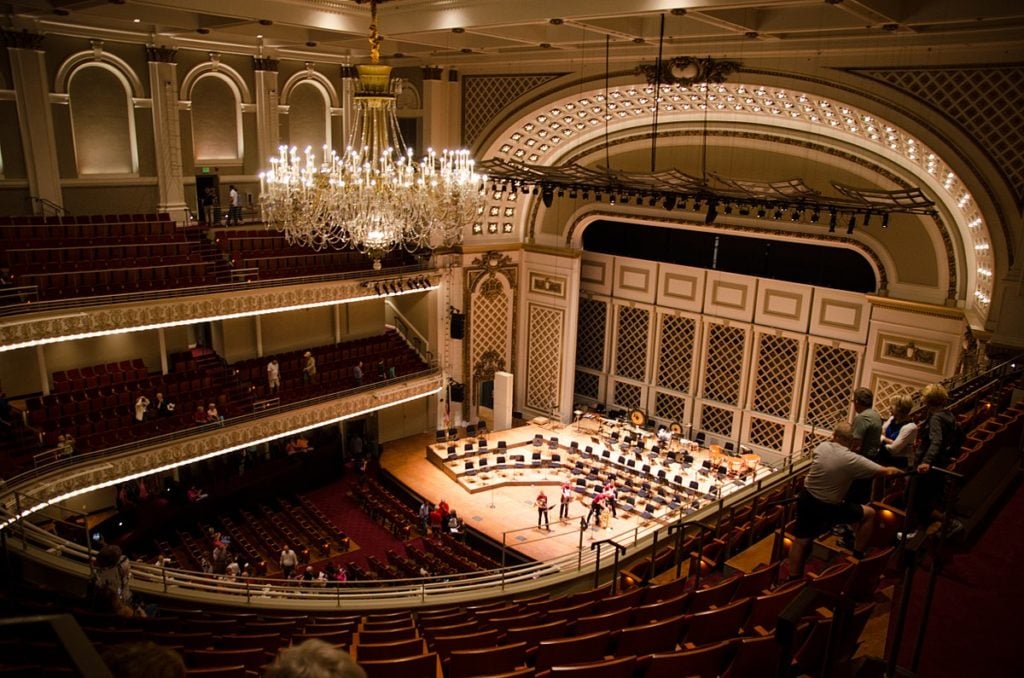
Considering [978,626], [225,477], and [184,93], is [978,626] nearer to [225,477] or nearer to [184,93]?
[225,477]

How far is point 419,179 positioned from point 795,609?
981 cm

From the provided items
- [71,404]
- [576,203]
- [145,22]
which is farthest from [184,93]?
[576,203]

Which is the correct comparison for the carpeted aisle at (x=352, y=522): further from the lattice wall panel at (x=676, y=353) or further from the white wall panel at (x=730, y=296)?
the white wall panel at (x=730, y=296)

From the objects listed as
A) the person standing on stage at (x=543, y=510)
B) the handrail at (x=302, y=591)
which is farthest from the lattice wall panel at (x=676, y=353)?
the handrail at (x=302, y=591)

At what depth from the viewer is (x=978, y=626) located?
4.40 m

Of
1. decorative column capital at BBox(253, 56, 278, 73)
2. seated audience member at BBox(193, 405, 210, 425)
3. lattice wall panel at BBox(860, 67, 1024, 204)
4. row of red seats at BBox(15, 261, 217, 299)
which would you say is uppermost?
decorative column capital at BBox(253, 56, 278, 73)

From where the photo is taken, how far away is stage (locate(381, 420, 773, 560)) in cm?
1702

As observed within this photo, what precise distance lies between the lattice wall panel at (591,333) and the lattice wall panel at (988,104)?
11.6 metres

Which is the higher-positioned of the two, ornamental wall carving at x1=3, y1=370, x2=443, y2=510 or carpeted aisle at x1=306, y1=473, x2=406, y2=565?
ornamental wall carving at x1=3, y1=370, x2=443, y2=510

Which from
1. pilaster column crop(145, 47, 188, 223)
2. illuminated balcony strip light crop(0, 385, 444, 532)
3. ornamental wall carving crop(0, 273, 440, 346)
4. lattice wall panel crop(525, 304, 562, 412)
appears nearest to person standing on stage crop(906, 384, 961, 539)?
illuminated balcony strip light crop(0, 385, 444, 532)

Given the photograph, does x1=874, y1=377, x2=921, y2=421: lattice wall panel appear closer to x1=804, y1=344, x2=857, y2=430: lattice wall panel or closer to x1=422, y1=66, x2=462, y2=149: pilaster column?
x1=804, y1=344, x2=857, y2=430: lattice wall panel

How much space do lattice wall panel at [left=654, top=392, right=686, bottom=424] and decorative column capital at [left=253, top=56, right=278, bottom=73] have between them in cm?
1408

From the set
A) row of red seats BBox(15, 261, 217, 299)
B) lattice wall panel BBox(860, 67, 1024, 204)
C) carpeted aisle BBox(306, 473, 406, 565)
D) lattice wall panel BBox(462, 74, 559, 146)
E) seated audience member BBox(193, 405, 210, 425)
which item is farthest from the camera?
lattice wall panel BBox(462, 74, 559, 146)

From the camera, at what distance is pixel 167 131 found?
57.5 ft
